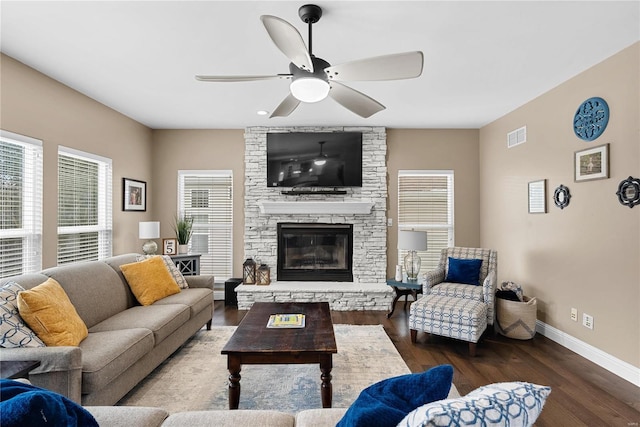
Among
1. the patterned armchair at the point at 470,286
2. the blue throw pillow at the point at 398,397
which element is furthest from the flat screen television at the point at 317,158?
the blue throw pillow at the point at 398,397

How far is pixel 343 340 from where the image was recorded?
11.6 feet

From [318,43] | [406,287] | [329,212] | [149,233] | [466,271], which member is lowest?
[406,287]

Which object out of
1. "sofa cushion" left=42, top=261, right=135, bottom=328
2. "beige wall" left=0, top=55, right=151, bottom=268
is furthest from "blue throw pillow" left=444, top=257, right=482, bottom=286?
"beige wall" left=0, top=55, right=151, bottom=268

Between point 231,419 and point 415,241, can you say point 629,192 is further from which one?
point 231,419

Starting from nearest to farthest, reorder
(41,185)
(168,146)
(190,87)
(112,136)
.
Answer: (41,185)
(190,87)
(112,136)
(168,146)

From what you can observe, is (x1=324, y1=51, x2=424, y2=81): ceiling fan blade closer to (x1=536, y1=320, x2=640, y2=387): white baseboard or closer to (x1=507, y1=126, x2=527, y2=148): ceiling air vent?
(x1=507, y1=126, x2=527, y2=148): ceiling air vent

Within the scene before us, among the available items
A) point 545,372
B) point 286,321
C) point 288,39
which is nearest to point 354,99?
point 288,39

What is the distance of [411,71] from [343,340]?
266 cm

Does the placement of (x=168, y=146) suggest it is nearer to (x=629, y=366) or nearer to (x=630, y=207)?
(x=630, y=207)

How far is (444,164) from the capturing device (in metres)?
5.21

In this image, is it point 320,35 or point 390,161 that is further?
point 390,161

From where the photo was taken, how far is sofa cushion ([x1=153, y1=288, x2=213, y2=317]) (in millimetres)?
3230

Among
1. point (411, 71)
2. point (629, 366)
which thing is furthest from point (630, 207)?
point (411, 71)

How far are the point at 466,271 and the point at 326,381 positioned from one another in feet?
8.17
